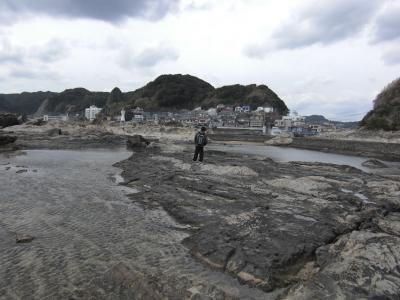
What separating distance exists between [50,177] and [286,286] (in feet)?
57.7

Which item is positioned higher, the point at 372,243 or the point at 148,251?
the point at 372,243

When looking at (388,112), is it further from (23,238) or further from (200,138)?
(23,238)

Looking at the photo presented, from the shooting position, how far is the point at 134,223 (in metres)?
12.6

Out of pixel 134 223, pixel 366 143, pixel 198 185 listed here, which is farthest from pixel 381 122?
pixel 134 223

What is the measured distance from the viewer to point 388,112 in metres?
86.8

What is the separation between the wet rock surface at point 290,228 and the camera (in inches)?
295

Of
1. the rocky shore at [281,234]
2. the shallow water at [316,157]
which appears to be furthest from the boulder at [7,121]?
the rocky shore at [281,234]

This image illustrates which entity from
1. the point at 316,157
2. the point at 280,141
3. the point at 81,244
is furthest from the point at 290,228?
the point at 280,141

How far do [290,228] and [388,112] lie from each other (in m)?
87.7

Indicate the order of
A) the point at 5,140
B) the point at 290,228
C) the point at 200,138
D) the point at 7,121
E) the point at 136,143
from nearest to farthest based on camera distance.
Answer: the point at 290,228, the point at 200,138, the point at 5,140, the point at 136,143, the point at 7,121

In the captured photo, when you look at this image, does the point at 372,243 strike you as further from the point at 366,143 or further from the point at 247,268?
the point at 366,143

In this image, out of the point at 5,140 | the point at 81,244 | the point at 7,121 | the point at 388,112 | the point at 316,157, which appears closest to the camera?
the point at 81,244

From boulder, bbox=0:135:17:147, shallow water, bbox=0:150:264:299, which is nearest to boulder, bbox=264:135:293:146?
boulder, bbox=0:135:17:147

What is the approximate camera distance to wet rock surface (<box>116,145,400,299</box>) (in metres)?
7.49
